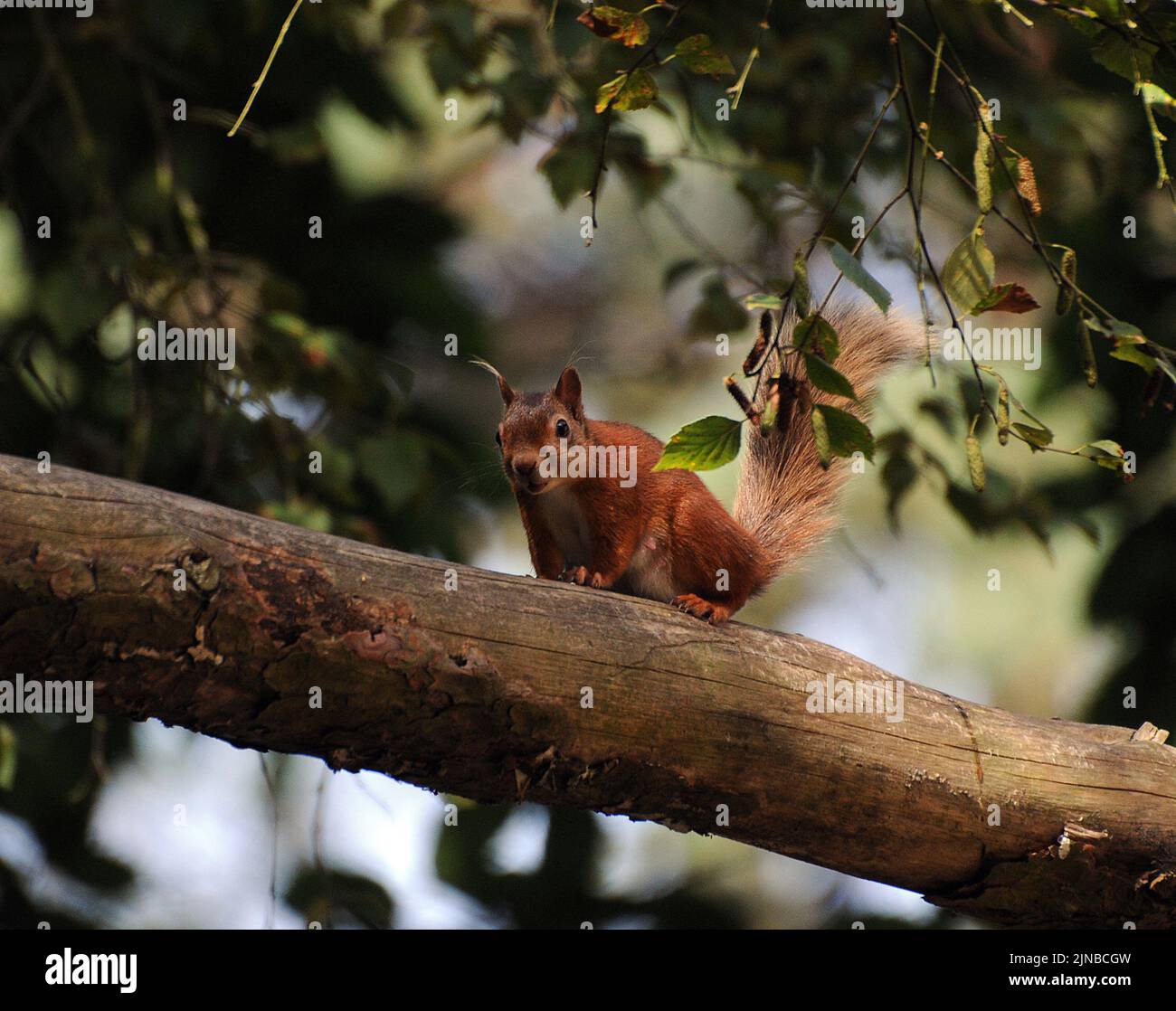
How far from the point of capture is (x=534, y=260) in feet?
22.6

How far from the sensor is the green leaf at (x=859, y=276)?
1.26 m

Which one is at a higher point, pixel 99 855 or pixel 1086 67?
pixel 1086 67

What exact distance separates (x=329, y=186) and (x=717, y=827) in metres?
2.75

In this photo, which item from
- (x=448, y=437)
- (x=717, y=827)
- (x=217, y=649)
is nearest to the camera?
(x=217, y=649)

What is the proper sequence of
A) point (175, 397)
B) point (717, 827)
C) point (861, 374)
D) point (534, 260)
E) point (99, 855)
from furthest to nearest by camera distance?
point (534, 260), point (99, 855), point (175, 397), point (861, 374), point (717, 827)

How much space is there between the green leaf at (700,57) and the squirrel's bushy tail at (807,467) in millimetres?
1090

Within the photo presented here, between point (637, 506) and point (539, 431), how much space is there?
24cm

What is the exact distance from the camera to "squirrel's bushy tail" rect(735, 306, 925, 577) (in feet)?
8.56

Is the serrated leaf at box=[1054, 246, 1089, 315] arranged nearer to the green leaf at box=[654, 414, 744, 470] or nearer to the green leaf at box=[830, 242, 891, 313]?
the green leaf at box=[830, 242, 891, 313]

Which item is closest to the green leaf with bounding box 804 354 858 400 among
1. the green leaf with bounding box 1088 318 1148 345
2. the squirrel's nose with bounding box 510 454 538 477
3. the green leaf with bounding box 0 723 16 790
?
the green leaf with bounding box 1088 318 1148 345

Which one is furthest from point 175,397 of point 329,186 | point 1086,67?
point 1086,67

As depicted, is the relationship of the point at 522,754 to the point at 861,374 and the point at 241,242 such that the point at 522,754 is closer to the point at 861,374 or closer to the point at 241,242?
the point at 861,374

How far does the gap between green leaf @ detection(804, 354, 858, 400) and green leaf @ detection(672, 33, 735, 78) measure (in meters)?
0.38
